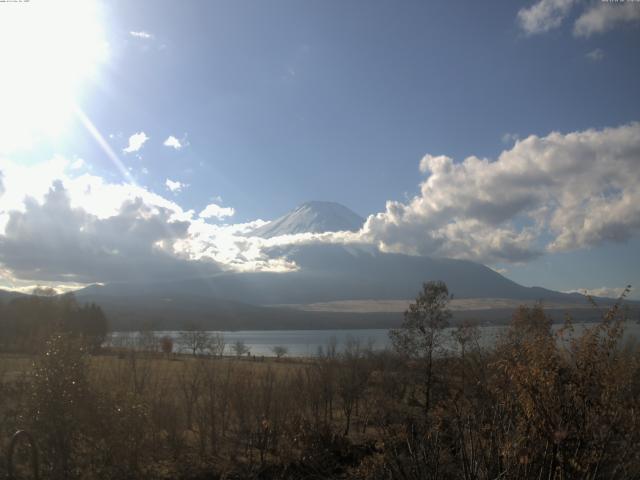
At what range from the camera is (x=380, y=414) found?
15523mm

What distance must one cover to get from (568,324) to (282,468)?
46.4 ft

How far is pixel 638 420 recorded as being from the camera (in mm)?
7766

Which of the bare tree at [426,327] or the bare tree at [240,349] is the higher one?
the bare tree at [426,327]

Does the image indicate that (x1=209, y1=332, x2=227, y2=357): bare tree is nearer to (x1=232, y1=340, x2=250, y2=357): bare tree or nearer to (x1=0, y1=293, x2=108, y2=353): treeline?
(x1=232, y1=340, x2=250, y2=357): bare tree

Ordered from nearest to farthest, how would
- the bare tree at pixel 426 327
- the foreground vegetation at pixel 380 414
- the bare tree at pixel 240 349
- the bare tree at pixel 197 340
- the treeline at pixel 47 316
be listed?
the foreground vegetation at pixel 380 414 → the bare tree at pixel 426 327 → the treeline at pixel 47 316 → the bare tree at pixel 240 349 → the bare tree at pixel 197 340

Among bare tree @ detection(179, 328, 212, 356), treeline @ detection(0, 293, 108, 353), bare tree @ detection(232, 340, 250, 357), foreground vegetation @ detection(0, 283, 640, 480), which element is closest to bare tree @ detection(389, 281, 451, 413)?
foreground vegetation @ detection(0, 283, 640, 480)

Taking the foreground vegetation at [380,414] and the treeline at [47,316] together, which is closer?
the foreground vegetation at [380,414]

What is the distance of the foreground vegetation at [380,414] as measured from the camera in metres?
7.59

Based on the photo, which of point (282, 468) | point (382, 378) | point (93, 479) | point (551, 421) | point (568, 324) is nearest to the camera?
point (551, 421)

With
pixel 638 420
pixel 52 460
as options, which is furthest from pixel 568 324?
pixel 52 460

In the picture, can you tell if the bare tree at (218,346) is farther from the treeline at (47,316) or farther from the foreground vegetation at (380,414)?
the foreground vegetation at (380,414)

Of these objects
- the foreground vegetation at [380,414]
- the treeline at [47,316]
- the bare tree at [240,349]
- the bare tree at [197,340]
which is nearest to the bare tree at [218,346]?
the bare tree at [197,340]

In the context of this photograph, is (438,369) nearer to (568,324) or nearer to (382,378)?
(382,378)

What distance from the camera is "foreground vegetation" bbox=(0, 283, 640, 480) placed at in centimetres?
759
